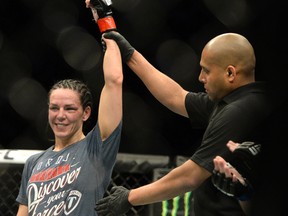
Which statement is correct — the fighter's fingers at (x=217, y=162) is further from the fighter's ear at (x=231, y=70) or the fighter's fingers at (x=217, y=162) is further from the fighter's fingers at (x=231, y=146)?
the fighter's ear at (x=231, y=70)

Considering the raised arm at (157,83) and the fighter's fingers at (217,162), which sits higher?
the raised arm at (157,83)

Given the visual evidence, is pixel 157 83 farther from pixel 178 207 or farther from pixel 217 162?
pixel 217 162

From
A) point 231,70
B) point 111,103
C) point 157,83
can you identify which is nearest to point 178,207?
point 157,83

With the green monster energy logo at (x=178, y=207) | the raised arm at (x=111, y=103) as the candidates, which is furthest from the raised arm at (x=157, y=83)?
the green monster energy logo at (x=178, y=207)

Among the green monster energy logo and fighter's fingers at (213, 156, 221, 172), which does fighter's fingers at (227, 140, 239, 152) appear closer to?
fighter's fingers at (213, 156, 221, 172)

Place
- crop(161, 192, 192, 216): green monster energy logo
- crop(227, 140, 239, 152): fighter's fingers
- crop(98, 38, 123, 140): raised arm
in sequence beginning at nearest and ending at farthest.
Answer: crop(227, 140, 239, 152): fighter's fingers
crop(98, 38, 123, 140): raised arm
crop(161, 192, 192, 216): green monster energy logo

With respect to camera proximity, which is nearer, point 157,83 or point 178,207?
point 157,83

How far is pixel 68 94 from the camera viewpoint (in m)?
A: 2.08

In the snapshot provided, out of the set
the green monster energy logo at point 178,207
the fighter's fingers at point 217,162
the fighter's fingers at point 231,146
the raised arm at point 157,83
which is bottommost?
the green monster energy logo at point 178,207

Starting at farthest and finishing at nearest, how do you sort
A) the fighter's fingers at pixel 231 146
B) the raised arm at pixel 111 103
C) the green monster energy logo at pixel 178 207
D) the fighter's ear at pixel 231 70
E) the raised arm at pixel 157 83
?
1. the green monster energy logo at pixel 178 207
2. the raised arm at pixel 157 83
3. the raised arm at pixel 111 103
4. the fighter's ear at pixel 231 70
5. the fighter's fingers at pixel 231 146

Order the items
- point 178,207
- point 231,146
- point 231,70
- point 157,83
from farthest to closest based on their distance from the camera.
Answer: point 178,207 → point 157,83 → point 231,70 → point 231,146

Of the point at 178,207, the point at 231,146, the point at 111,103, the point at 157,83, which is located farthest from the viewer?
the point at 178,207

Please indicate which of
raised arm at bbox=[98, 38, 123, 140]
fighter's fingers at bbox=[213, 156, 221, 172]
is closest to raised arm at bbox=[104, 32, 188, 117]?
raised arm at bbox=[98, 38, 123, 140]

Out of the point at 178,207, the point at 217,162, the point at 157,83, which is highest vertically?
the point at 157,83
